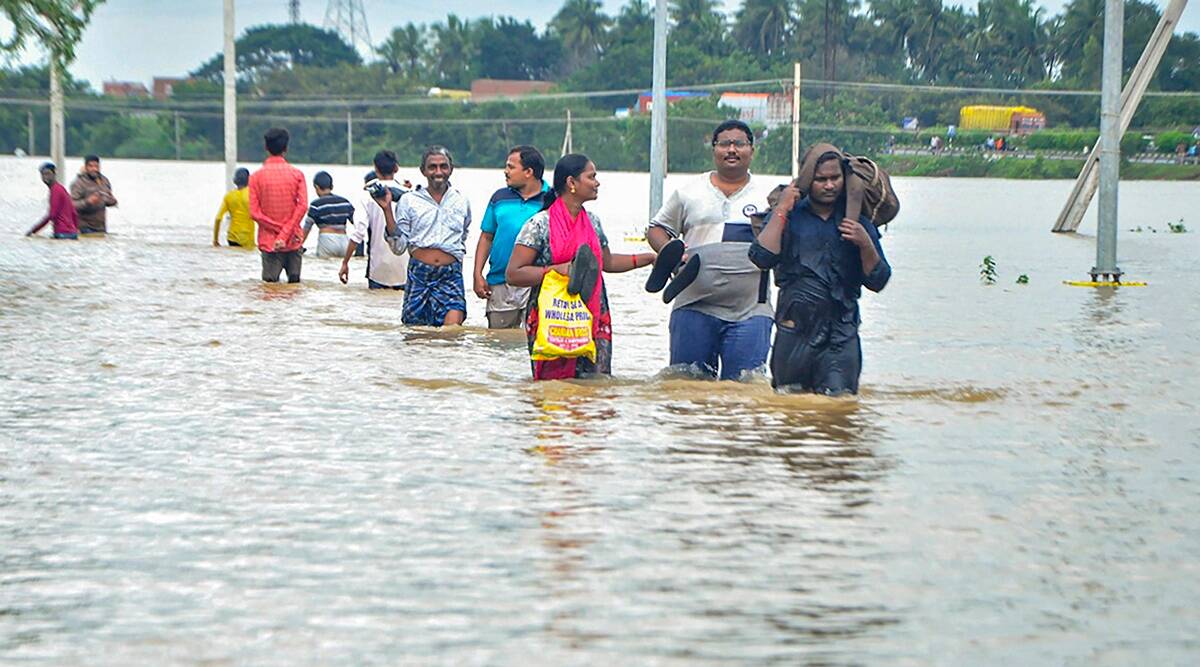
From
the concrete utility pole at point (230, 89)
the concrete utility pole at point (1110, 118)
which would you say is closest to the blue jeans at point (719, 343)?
the concrete utility pole at point (1110, 118)

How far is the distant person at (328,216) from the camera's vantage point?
2089 centimetres

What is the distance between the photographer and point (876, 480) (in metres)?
7.99

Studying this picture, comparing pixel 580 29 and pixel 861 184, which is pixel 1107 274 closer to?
pixel 861 184

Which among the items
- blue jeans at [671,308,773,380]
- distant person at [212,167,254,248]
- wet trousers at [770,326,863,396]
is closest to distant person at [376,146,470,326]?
blue jeans at [671,308,773,380]

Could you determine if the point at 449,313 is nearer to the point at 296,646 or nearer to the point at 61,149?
the point at 296,646

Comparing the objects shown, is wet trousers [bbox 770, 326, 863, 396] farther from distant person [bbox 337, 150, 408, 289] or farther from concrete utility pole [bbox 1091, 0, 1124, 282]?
concrete utility pole [bbox 1091, 0, 1124, 282]

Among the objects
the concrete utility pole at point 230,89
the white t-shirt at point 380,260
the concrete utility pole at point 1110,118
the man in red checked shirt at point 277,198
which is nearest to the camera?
the man in red checked shirt at point 277,198

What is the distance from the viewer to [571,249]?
9.39m

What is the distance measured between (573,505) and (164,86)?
4918 inches

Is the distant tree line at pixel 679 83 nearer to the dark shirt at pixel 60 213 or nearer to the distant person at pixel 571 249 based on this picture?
the dark shirt at pixel 60 213

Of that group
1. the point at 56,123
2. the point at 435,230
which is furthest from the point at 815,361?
the point at 56,123

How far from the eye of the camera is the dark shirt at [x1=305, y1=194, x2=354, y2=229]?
21.8 meters

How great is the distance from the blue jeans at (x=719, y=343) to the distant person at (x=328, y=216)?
397 inches

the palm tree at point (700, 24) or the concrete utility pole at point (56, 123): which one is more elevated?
the palm tree at point (700, 24)
